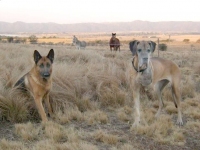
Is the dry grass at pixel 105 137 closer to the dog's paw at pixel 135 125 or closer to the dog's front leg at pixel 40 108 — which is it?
the dog's paw at pixel 135 125

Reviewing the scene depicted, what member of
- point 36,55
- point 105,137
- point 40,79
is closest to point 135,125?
point 105,137

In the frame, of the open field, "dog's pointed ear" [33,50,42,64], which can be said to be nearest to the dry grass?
the open field

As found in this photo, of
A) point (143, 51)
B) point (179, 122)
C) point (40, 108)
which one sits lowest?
point (179, 122)

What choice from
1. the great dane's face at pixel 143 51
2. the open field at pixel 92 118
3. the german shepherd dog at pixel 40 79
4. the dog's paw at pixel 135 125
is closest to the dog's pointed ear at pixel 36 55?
the german shepherd dog at pixel 40 79

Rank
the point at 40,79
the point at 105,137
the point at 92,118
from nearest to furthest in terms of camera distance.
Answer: the point at 105,137, the point at 40,79, the point at 92,118

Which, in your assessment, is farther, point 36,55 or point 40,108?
point 40,108

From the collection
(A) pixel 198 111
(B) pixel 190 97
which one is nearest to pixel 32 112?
(A) pixel 198 111

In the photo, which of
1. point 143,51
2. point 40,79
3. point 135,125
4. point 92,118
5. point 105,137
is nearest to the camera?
point 105,137

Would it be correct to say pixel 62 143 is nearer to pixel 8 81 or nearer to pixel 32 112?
pixel 32 112

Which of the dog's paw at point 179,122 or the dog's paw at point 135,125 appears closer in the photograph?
the dog's paw at point 135,125

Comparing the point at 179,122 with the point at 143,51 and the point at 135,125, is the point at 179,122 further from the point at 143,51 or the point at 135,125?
the point at 143,51

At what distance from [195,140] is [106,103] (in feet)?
8.78

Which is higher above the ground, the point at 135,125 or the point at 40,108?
the point at 40,108

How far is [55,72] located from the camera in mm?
8172
